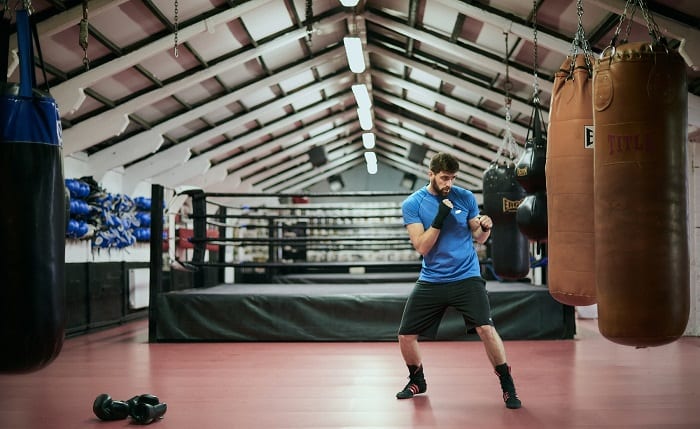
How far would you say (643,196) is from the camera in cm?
193

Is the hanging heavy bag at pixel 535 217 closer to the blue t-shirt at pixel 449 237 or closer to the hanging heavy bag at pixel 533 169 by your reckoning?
the hanging heavy bag at pixel 533 169

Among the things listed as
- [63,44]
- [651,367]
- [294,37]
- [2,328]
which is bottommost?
[651,367]

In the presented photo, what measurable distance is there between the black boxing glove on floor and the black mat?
2.52 meters

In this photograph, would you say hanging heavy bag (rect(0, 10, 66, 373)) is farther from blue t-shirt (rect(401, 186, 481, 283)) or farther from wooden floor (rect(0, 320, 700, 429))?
blue t-shirt (rect(401, 186, 481, 283))

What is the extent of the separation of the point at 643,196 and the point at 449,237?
137 centimetres

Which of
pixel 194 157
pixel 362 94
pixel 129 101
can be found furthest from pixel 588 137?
pixel 194 157

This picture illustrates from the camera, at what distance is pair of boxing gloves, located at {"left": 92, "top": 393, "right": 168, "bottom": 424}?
272 centimetres

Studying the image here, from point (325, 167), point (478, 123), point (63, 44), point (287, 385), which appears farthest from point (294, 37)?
point (325, 167)

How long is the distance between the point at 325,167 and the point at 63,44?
12.8 metres

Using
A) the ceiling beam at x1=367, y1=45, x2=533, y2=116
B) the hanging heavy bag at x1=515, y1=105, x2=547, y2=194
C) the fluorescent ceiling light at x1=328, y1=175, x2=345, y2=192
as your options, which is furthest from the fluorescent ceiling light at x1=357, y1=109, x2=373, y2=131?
the hanging heavy bag at x1=515, y1=105, x2=547, y2=194

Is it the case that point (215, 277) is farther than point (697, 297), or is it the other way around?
point (215, 277)

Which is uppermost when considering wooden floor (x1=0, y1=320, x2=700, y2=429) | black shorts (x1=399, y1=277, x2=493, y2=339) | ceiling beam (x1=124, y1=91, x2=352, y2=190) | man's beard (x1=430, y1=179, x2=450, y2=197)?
ceiling beam (x1=124, y1=91, x2=352, y2=190)

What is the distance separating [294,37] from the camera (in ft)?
27.3

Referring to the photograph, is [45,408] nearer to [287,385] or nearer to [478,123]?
[287,385]
